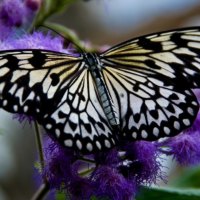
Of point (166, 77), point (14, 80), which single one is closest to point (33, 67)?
point (14, 80)

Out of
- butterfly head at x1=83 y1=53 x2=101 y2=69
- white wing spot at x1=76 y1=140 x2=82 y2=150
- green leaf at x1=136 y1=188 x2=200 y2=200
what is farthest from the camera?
green leaf at x1=136 y1=188 x2=200 y2=200

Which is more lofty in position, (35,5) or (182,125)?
(35,5)

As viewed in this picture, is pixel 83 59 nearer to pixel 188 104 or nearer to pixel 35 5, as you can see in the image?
pixel 188 104

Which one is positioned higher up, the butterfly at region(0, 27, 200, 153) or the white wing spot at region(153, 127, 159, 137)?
the butterfly at region(0, 27, 200, 153)

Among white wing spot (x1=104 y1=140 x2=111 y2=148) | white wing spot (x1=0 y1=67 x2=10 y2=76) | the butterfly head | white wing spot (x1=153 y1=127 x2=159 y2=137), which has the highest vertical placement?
white wing spot (x1=0 y1=67 x2=10 y2=76)

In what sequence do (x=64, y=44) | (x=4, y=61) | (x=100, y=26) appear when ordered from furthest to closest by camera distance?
1. (x=100, y=26)
2. (x=64, y=44)
3. (x=4, y=61)

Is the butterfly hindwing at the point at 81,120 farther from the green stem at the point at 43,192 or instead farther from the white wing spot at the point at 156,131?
the green stem at the point at 43,192

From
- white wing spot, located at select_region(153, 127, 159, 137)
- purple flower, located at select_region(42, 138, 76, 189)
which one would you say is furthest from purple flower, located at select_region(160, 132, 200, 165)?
purple flower, located at select_region(42, 138, 76, 189)

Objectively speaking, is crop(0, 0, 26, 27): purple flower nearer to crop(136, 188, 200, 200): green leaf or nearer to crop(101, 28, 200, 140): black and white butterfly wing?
crop(101, 28, 200, 140): black and white butterfly wing
